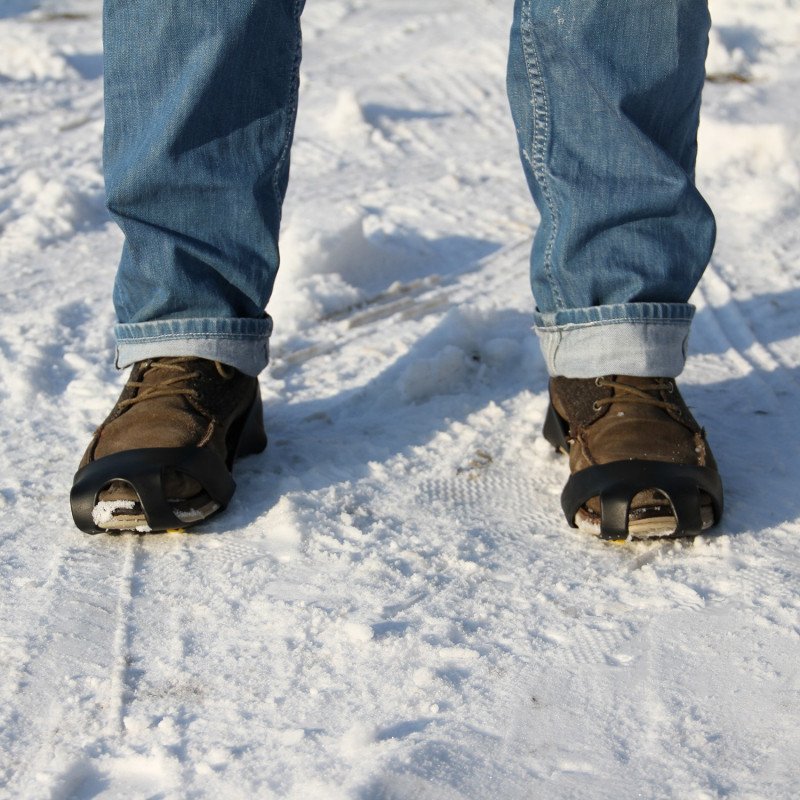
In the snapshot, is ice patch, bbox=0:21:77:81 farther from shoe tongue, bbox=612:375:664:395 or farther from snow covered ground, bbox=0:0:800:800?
shoe tongue, bbox=612:375:664:395

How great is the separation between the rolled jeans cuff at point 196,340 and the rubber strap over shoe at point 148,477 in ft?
0.55

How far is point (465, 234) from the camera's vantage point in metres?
2.59

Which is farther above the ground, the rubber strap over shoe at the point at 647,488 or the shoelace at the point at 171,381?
the shoelace at the point at 171,381

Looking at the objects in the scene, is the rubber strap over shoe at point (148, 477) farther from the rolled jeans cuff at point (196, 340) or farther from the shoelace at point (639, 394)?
the shoelace at point (639, 394)

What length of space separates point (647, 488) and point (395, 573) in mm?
363

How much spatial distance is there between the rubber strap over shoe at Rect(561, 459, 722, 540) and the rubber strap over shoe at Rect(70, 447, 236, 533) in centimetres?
53

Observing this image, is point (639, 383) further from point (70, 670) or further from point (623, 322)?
point (70, 670)

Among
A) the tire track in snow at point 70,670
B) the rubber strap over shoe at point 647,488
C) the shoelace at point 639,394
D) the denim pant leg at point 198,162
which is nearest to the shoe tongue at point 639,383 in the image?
the shoelace at point 639,394

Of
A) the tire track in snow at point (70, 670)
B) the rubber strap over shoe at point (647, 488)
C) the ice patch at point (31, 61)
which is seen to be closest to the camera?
the tire track in snow at point (70, 670)

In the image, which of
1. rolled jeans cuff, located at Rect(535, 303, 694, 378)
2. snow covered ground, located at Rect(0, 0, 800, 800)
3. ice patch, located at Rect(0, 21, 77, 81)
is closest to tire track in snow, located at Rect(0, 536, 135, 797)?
snow covered ground, located at Rect(0, 0, 800, 800)

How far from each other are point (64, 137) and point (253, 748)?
2.66 m

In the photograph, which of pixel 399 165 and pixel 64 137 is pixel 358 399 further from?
pixel 64 137

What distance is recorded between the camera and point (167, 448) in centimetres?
130

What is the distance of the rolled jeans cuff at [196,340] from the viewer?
139 centimetres
